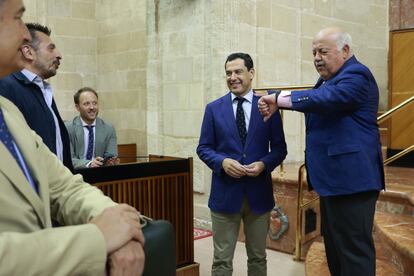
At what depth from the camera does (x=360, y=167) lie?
2.37 m

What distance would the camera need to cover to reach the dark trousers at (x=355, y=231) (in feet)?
7.86

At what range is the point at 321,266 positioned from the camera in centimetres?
331

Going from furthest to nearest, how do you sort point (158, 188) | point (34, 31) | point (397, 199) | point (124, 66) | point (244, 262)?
point (124, 66), point (244, 262), point (397, 199), point (158, 188), point (34, 31)

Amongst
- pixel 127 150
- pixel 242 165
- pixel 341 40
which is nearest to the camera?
pixel 341 40

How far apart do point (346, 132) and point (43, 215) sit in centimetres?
176

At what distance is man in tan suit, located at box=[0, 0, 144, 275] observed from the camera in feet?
2.88

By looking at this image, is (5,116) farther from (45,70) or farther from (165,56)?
(165,56)

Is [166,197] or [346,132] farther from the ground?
[346,132]

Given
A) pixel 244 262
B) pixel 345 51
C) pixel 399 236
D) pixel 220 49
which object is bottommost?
pixel 244 262

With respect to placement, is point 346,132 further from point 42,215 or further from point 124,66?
point 124,66

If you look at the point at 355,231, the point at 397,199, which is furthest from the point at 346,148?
the point at 397,199

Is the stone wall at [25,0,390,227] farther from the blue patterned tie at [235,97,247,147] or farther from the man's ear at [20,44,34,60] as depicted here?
the man's ear at [20,44,34,60]

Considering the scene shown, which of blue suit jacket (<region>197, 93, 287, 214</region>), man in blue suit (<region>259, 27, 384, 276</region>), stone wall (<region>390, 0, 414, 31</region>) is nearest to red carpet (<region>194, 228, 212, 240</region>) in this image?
blue suit jacket (<region>197, 93, 287, 214</region>)

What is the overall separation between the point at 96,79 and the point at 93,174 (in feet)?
18.6
